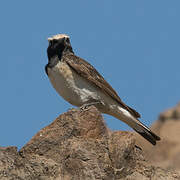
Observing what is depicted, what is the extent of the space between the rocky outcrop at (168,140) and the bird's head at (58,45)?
814cm

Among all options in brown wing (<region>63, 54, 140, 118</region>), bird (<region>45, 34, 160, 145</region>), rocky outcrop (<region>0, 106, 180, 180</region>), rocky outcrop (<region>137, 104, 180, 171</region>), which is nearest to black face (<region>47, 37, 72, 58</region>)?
bird (<region>45, 34, 160, 145</region>)

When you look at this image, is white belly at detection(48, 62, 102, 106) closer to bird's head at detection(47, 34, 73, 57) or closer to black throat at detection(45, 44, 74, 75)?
black throat at detection(45, 44, 74, 75)

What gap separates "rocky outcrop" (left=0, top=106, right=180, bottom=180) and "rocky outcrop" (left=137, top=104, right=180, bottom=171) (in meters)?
9.86

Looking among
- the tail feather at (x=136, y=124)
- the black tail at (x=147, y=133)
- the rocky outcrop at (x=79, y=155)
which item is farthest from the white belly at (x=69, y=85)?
the rocky outcrop at (x=79, y=155)

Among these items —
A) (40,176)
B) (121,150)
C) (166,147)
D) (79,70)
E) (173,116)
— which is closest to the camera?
(40,176)

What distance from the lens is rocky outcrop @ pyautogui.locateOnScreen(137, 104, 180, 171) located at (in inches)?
1007

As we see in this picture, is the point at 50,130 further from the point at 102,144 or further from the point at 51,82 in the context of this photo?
the point at 51,82

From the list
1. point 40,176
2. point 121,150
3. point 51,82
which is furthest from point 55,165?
point 51,82

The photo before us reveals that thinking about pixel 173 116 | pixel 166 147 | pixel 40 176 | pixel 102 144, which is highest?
pixel 173 116

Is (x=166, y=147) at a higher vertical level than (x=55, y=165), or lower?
higher

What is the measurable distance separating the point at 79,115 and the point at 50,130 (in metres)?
0.64

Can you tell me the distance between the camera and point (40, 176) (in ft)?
40.3

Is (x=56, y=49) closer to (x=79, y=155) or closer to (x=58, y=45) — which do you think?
(x=58, y=45)

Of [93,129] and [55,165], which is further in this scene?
[93,129]
